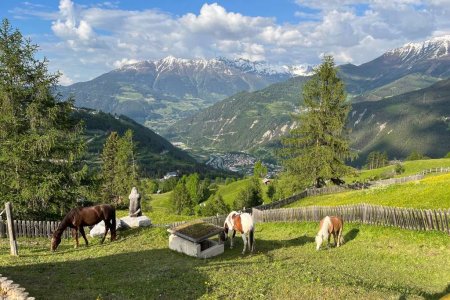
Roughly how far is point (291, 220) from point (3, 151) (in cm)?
2505

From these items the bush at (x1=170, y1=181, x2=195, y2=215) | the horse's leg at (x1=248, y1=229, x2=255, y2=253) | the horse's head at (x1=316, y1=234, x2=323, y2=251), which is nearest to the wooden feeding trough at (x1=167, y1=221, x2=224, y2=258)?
the horse's leg at (x1=248, y1=229, x2=255, y2=253)

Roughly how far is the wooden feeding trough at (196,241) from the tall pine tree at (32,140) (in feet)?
47.7

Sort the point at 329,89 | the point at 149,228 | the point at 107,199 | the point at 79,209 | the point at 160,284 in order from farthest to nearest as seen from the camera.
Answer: the point at 107,199, the point at 329,89, the point at 149,228, the point at 79,209, the point at 160,284

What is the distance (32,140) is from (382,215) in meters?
27.7

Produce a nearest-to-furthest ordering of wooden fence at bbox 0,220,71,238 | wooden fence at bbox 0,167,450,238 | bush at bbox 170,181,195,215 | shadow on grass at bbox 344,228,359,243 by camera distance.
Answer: wooden fence at bbox 0,167,450,238 → shadow on grass at bbox 344,228,359,243 → wooden fence at bbox 0,220,71,238 → bush at bbox 170,181,195,215

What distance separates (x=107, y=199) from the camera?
73.2 metres

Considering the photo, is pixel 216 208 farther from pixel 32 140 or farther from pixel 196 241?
pixel 196 241

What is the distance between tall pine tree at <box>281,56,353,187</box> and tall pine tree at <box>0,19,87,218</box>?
30.1m

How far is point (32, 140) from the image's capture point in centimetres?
3259

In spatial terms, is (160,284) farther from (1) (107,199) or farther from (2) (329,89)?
(1) (107,199)

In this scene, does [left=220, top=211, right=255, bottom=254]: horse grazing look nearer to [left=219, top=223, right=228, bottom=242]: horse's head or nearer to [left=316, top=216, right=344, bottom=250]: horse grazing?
[left=219, top=223, right=228, bottom=242]: horse's head

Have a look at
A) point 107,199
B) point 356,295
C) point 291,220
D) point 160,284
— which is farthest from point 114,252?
point 107,199

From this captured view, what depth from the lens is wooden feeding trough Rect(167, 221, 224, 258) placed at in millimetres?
22031

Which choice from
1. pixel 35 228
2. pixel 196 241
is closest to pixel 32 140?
pixel 35 228
